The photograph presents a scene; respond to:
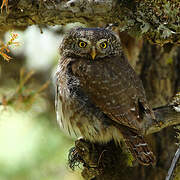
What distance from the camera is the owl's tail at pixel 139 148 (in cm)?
245

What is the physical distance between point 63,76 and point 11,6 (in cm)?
62

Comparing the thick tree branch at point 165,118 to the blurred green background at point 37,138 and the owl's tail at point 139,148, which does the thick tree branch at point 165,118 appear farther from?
the blurred green background at point 37,138

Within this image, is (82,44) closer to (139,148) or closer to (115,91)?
(115,91)

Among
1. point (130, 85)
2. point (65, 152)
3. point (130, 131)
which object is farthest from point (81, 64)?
point (65, 152)

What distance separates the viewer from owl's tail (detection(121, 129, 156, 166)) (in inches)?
96.5

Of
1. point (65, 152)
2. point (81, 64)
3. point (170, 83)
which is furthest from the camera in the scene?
point (65, 152)

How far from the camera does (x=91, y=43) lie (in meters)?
2.82

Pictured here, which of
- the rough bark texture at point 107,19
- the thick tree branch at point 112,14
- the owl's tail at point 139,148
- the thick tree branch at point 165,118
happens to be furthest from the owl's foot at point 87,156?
the thick tree branch at point 112,14

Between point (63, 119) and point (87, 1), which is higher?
point (87, 1)

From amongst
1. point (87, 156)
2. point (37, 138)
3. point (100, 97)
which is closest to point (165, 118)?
point (100, 97)

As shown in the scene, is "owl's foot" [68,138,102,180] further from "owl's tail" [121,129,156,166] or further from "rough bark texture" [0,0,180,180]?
"owl's tail" [121,129,156,166]

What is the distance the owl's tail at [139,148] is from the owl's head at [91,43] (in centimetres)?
66

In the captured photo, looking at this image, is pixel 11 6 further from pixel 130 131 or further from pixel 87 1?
pixel 130 131

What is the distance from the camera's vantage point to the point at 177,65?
3783 mm
